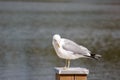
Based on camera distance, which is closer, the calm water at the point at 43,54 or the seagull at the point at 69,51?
the seagull at the point at 69,51

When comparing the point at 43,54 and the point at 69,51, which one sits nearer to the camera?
the point at 69,51

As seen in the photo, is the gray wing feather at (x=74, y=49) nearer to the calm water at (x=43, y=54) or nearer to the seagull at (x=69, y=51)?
the seagull at (x=69, y=51)

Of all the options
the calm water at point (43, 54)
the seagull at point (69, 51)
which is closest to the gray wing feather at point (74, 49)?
the seagull at point (69, 51)

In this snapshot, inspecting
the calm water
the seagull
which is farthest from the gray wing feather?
the calm water

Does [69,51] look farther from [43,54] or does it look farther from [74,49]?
[43,54]

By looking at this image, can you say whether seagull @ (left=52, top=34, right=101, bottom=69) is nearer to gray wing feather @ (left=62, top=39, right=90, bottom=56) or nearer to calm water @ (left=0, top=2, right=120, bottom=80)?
gray wing feather @ (left=62, top=39, right=90, bottom=56)

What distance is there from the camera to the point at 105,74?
7.05m

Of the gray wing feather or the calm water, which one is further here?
the calm water

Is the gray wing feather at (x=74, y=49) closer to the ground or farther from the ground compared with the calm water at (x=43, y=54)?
closer to the ground

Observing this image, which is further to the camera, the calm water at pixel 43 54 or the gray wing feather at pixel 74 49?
the calm water at pixel 43 54

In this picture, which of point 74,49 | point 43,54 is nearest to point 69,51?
point 74,49

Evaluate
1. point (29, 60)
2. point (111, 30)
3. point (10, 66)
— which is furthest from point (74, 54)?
point (111, 30)

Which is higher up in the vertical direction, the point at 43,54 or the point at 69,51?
the point at 43,54

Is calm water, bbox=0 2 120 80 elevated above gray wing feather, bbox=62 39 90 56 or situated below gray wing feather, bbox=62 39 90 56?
above
